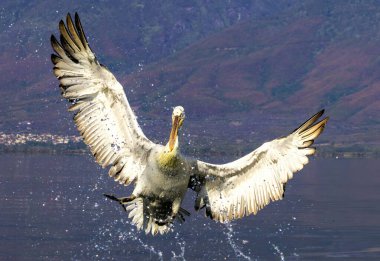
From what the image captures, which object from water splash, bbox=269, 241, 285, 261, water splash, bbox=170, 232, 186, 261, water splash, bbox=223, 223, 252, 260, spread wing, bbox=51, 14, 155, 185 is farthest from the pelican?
water splash, bbox=269, 241, 285, 261

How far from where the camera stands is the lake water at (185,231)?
35938 millimetres

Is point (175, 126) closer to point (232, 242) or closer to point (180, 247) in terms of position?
point (180, 247)

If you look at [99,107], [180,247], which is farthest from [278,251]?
[99,107]

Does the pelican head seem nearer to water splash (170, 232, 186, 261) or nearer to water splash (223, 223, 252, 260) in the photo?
water splash (170, 232, 186, 261)

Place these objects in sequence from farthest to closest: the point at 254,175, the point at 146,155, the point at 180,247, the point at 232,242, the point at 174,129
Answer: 1. the point at 232,242
2. the point at 180,247
3. the point at 254,175
4. the point at 146,155
5. the point at 174,129

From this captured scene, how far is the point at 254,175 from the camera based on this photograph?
18578 millimetres

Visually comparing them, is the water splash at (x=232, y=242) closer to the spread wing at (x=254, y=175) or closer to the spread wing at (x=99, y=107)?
the spread wing at (x=254, y=175)

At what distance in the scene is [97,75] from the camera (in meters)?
18.3

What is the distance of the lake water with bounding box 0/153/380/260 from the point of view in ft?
118

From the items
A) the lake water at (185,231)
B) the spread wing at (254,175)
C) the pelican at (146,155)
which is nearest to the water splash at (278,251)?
the lake water at (185,231)

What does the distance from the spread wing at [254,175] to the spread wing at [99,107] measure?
3.47 ft

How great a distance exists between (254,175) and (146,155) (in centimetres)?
176

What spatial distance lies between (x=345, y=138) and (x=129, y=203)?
572 feet

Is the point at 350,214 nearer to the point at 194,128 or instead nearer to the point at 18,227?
the point at 18,227
